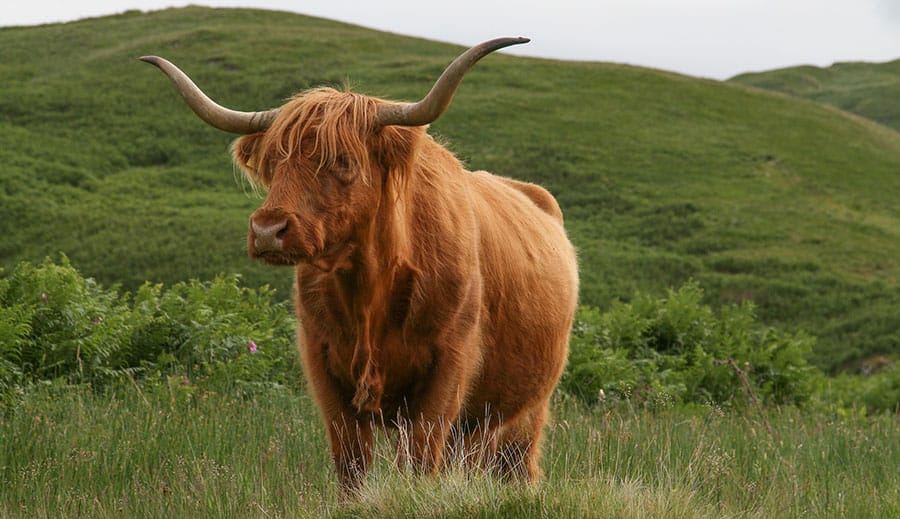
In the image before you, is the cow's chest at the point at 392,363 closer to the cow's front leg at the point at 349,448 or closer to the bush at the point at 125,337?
the cow's front leg at the point at 349,448

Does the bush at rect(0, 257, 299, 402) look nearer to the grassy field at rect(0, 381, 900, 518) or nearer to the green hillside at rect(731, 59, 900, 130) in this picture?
the grassy field at rect(0, 381, 900, 518)

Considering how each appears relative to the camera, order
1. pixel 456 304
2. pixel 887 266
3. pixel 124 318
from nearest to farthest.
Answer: pixel 456 304 → pixel 124 318 → pixel 887 266

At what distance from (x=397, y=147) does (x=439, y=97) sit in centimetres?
40

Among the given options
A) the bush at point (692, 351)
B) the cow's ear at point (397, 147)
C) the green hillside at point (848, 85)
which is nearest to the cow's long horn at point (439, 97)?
the cow's ear at point (397, 147)

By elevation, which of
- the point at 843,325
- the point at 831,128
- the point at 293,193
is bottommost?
the point at 843,325

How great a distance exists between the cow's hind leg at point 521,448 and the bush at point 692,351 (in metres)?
4.26

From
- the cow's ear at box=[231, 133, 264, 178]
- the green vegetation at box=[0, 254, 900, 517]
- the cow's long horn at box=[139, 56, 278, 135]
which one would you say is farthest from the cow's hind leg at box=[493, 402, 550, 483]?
the cow's long horn at box=[139, 56, 278, 135]

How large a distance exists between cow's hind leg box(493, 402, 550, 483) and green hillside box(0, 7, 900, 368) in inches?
835

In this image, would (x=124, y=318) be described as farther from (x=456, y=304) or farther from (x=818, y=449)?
(x=818, y=449)

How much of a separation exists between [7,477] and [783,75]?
321 ft

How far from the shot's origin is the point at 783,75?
96812 mm

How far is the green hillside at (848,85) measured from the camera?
76750 millimetres

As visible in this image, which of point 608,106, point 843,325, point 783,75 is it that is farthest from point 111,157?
point 783,75

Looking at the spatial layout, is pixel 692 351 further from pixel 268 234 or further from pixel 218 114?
pixel 268 234
